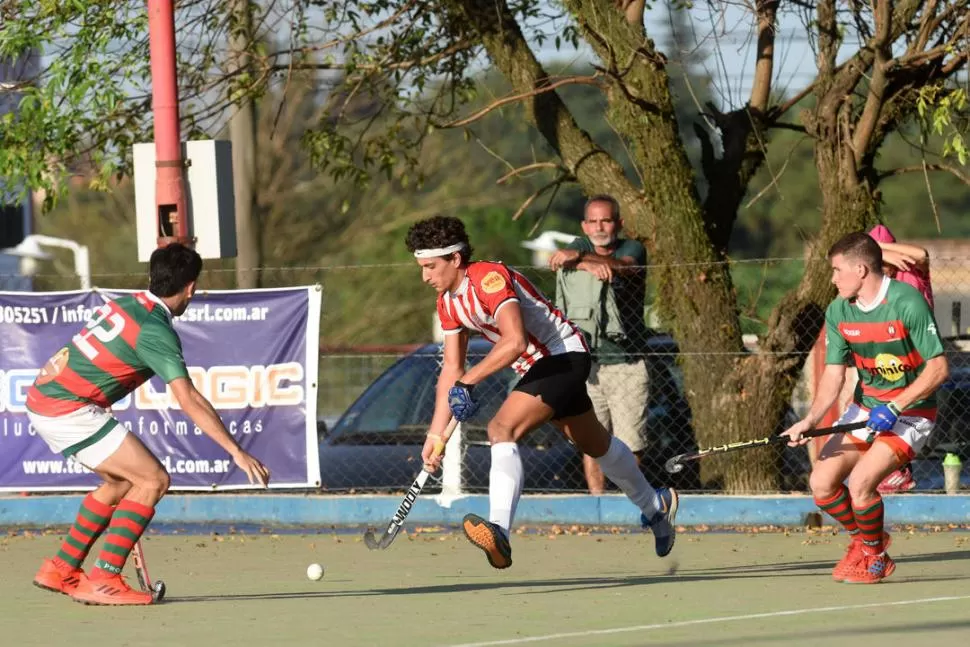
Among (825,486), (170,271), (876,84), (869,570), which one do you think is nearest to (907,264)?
(825,486)

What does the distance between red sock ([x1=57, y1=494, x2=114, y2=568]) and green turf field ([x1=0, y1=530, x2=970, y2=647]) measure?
0.81 feet

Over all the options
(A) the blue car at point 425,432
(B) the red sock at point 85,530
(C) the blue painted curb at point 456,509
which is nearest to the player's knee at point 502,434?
(B) the red sock at point 85,530

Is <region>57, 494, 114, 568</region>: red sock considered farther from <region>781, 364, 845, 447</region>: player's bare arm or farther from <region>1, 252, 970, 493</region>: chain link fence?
<region>1, 252, 970, 493</region>: chain link fence

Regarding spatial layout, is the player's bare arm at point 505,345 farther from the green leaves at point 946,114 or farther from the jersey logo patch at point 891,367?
the green leaves at point 946,114

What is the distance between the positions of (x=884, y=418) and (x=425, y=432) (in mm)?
4706

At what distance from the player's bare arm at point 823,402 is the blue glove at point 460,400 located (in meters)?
1.64

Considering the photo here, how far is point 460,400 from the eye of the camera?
26.4 feet

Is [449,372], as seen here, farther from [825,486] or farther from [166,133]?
[166,133]

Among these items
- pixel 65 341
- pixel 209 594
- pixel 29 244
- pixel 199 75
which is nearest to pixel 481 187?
pixel 29 244

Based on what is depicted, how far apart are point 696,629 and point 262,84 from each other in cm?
788

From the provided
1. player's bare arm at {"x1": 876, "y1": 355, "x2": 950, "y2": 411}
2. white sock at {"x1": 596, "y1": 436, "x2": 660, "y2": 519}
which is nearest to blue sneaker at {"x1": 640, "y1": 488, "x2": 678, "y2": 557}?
white sock at {"x1": 596, "y1": 436, "x2": 660, "y2": 519}

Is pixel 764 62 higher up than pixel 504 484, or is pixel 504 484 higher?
pixel 764 62

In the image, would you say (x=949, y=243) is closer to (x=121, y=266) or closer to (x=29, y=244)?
(x=121, y=266)

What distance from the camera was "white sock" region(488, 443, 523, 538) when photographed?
320 inches
